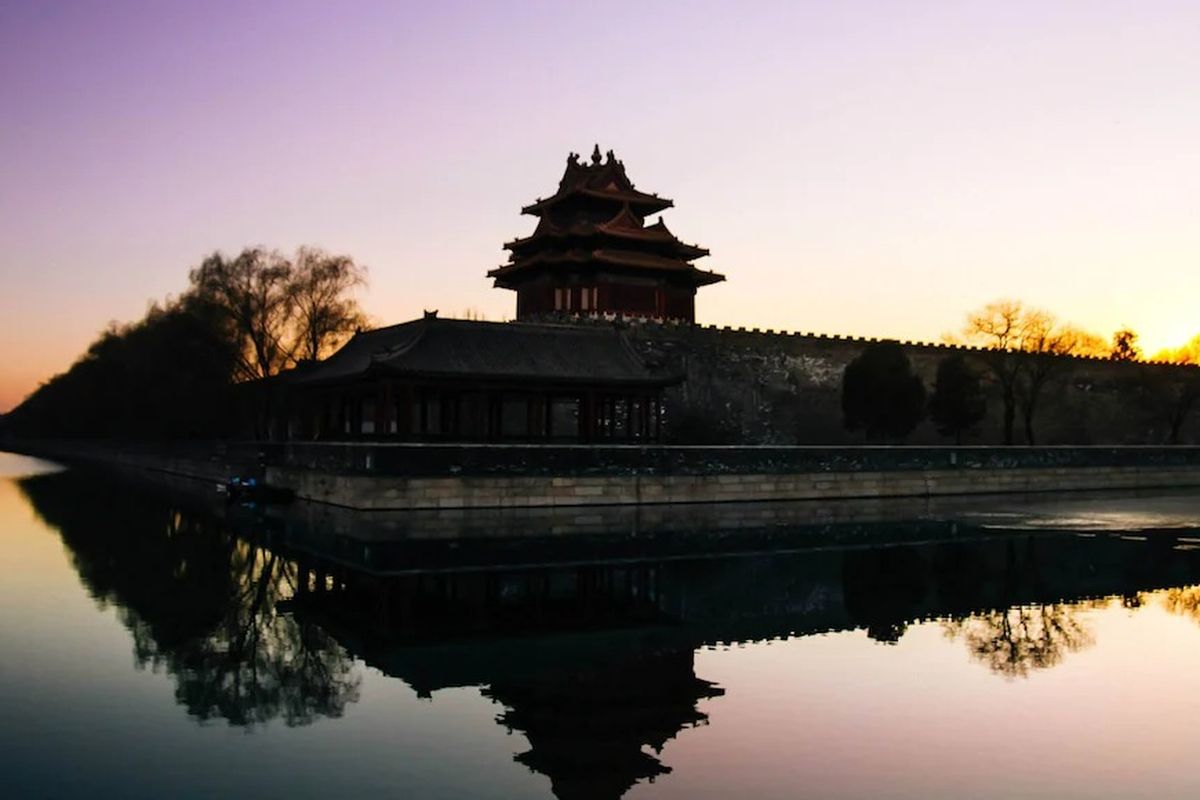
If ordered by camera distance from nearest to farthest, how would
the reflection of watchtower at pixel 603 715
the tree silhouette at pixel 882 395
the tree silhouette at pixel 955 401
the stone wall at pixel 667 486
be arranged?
the reflection of watchtower at pixel 603 715 < the stone wall at pixel 667 486 < the tree silhouette at pixel 882 395 < the tree silhouette at pixel 955 401

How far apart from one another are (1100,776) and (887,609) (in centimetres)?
733

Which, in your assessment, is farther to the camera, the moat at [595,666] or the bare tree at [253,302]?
the bare tree at [253,302]

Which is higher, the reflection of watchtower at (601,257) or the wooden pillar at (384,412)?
the reflection of watchtower at (601,257)

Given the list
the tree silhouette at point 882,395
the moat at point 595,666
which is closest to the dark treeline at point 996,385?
the tree silhouette at point 882,395

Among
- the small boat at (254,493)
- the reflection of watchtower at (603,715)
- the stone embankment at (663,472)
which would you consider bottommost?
the reflection of watchtower at (603,715)

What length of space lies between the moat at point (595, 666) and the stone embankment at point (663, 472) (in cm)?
454

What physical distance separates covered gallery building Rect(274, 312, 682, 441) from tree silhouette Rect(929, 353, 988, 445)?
15.4m

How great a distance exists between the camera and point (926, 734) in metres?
8.70

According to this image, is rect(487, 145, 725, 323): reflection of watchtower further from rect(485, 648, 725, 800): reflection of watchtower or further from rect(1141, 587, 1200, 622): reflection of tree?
rect(485, 648, 725, 800): reflection of watchtower

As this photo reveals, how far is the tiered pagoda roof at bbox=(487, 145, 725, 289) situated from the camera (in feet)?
152

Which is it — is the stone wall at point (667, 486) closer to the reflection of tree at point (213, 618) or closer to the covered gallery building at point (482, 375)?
the covered gallery building at point (482, 375)

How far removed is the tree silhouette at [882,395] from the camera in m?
44.0

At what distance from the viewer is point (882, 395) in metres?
44.0

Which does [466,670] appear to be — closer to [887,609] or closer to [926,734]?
[926,734]
